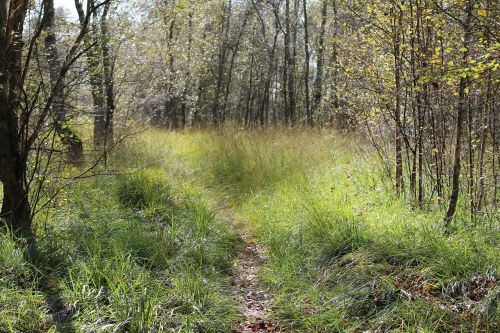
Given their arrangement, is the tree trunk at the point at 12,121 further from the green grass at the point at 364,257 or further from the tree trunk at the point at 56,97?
the green grass at the point at 364,257

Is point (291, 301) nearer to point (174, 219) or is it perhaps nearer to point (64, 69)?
point (174, 219)

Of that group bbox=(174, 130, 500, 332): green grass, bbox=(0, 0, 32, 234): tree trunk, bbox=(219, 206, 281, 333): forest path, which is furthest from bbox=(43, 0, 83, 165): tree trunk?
bbox=(174, 130, 500, 332): green grass

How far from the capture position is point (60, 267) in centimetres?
358

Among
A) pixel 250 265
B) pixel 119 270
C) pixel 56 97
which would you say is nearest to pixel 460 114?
pixel 250 265

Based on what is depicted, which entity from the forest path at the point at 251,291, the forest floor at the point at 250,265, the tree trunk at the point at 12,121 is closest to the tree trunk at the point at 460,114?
the forest floor at the point at 250,265

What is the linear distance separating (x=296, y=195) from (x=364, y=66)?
1966 millimetres

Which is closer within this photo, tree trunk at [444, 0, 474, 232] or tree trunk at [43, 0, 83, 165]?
tree trunk at [444, 0, 474, 232]

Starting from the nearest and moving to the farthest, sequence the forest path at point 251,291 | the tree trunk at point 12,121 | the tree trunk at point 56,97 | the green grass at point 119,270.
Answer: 1. the green grass at point 119,270
2. the forest path at point 251,291
3. the tree trunk at point 12,121
4. the tree trunk at point 56,97

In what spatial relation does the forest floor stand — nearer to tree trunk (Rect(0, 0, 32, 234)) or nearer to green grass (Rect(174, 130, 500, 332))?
green grass (Rect(174, 130, 500, 332))

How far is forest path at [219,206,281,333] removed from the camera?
3.34 meters

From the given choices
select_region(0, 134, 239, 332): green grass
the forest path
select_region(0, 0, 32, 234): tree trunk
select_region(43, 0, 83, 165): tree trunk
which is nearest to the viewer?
select_region(0, 134, 239, 332): green grass

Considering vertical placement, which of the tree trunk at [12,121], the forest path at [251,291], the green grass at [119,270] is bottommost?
the forest path at [251,291]

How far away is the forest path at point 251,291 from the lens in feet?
10.9

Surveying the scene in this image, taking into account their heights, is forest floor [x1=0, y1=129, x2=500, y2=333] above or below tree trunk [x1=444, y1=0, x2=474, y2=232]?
below
